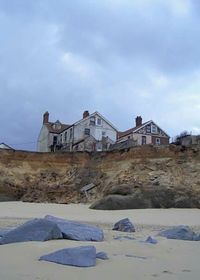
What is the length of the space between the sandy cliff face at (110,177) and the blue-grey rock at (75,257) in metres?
16.3

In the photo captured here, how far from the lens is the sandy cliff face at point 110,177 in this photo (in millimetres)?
23984

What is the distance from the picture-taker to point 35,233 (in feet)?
24.6

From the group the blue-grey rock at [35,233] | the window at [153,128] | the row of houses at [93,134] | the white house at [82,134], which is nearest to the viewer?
the blue-grey rock at [35,233]

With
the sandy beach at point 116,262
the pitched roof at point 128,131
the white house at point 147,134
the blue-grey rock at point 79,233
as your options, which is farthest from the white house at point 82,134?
the sandy beach at point 116,262

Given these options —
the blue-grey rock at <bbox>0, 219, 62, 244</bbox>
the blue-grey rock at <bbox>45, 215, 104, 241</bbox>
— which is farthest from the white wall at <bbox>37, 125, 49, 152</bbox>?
the blue-grey rock at <bbox>0, 219, 62, 244</bbox>

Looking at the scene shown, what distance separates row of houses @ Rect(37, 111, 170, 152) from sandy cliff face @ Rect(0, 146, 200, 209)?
26961mm

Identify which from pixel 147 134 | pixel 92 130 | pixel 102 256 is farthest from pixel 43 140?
pixel 102 256

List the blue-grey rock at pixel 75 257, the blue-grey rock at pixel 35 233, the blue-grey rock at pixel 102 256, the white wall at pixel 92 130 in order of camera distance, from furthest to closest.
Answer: the white wall at pixel 92 130
the blue-grey rock at pixel 35 233
the blue-grey rock at pixel 102 256
the blue-grey rock at pixel 75 257

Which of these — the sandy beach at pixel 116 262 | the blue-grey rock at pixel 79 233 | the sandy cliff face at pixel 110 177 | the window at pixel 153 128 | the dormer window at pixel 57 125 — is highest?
the dormer window at pixel 57 125

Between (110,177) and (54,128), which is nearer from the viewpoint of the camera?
(110,177)

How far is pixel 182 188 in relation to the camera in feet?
81.8

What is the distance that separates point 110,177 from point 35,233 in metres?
22.2

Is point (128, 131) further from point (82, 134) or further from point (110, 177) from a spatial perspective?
point (110, 177)

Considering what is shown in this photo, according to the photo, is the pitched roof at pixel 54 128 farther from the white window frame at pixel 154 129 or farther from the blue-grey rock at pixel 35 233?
the blue-grey rock at pixel 35 233
